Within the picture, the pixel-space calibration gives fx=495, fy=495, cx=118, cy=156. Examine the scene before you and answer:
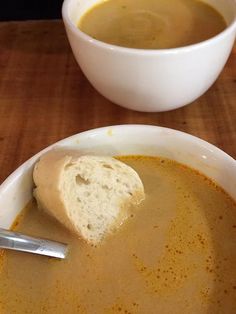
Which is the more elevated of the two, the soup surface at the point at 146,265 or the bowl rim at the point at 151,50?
the bowl rim at the point at 151,50

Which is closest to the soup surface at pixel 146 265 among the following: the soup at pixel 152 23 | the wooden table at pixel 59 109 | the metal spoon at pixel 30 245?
the metal spoon at pixel 30 245

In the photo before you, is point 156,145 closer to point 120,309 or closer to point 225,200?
point 225,200

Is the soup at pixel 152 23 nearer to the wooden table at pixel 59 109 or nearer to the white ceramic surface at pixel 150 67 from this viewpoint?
the white ceramic surface at pixel 150 67

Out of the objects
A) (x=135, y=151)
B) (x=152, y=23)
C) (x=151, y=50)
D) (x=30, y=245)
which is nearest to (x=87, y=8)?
(x=152, y=23)

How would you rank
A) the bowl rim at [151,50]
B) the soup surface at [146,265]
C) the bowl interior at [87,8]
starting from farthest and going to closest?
the bowl interior at [87,8] → the bowl rim at [151,50] → the soup surface at [146,265]

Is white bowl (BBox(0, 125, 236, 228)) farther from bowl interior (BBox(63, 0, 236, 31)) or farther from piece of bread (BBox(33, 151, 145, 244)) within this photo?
bowl interior (BBox(63, 0, 236, 31))
